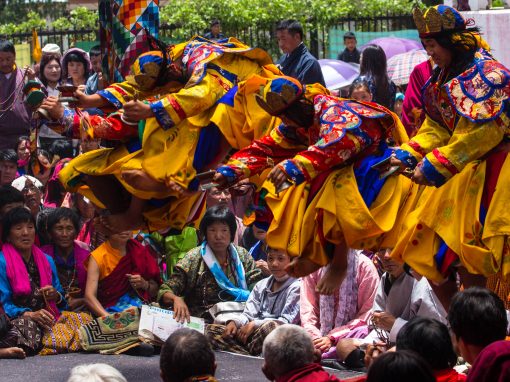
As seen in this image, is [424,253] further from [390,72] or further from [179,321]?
[390,72]

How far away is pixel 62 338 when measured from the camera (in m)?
8.93

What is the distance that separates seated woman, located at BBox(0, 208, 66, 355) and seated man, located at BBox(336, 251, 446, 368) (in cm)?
212

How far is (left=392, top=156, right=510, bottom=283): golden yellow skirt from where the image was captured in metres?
6.27


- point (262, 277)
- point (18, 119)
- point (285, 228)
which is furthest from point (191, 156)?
point (18, 119)

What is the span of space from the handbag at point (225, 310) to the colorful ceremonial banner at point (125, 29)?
1858mm

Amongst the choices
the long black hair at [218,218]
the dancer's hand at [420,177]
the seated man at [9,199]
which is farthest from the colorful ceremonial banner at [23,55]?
the dancer's hand at [420,177]

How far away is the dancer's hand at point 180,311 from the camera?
8.98m

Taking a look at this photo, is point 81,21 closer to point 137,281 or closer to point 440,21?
point 137,281

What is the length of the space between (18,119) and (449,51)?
5947 millimetres

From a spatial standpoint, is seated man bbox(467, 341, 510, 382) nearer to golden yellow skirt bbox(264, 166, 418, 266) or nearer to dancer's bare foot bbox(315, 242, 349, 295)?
golden yellow skirt bbox(264, 166, 418, 266)

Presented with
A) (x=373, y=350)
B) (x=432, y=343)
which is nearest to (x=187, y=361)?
(x=432, y=343)

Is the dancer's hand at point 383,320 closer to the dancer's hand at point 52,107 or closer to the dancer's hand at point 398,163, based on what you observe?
the dancer's hand at point 398,163

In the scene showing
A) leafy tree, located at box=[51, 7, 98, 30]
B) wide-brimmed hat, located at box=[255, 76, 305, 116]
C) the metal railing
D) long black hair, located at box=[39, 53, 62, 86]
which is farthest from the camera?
leafy tree, located at box=[51, 7, 98, 30]

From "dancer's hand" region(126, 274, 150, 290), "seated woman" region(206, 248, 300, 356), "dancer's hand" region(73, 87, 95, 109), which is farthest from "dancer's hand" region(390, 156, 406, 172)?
"dancer's hand" region(126, 274, 150, 290)
